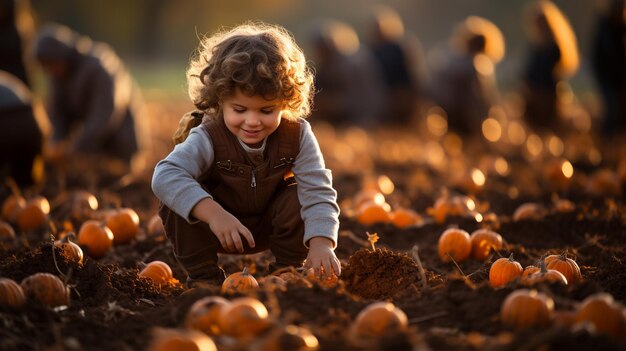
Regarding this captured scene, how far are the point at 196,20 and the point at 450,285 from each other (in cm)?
4514

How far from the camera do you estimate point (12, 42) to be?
9.34m

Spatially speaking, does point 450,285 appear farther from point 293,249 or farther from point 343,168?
point 343,168

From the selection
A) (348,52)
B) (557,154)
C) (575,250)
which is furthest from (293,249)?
(348,52)

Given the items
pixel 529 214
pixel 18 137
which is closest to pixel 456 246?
pixel 529 214

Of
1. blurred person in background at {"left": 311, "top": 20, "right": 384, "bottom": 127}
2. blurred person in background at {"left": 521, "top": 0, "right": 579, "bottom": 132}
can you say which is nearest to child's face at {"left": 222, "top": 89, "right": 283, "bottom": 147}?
blurred person in background at {"left": 521, "top": 0, "right": 579, "bottom": 132}

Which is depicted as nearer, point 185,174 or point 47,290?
point 47,290

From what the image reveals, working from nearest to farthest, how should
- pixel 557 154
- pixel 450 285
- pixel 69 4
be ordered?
pixel 450 285
pixel 557 154
pixel 69 4

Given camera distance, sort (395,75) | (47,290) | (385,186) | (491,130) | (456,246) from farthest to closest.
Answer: (395,75), (491,130), (385,186), (456,246), (47,290)

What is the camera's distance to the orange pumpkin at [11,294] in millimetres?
3477

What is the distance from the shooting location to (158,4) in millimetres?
42156

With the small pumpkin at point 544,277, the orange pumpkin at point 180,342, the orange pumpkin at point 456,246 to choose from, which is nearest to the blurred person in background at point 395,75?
the orange pumpkin at point 456,246

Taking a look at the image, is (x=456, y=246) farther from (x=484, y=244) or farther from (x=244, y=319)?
(x=244, y=319)

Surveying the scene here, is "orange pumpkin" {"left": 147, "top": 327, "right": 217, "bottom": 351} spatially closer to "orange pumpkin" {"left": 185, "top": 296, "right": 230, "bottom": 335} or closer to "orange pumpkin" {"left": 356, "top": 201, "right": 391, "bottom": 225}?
"orange pumpkin" {"left": 185, "top": 296, "right": 230, "bottom": 335}

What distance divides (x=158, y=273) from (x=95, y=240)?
851mm
